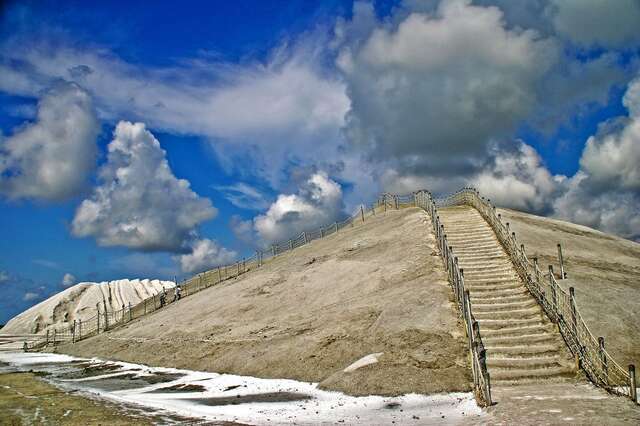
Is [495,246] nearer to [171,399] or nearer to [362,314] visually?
[362,314]

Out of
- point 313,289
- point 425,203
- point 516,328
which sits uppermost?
point 425,203

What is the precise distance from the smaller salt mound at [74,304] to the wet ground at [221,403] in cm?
6432

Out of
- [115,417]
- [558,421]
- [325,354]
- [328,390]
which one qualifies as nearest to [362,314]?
[325,354]

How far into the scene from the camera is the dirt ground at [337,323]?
1905 cm

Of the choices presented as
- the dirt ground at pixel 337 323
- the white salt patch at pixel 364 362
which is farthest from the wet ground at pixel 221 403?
the white salt patch at pixel 364 362

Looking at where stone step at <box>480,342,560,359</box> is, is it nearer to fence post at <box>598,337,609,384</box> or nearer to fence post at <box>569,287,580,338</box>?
fence post at <box>569,287,580,338</box>

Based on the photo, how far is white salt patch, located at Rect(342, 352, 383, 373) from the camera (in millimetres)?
19594

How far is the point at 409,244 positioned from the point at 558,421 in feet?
66.8

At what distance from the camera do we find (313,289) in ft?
103

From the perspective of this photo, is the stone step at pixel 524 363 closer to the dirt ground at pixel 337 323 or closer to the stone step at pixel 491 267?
the dirt ground at pixel 337 323

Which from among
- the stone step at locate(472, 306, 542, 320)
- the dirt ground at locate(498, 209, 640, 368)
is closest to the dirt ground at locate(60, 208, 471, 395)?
the stone step at locate(472, 306, 542, 320)

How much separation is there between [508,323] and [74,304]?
96.0m

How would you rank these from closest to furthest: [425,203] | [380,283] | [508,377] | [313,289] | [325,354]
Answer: [508,377] < [325,354] < [380,283] < [313,289] < [425,203]

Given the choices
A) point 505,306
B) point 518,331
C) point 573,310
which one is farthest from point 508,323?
point 573,310
